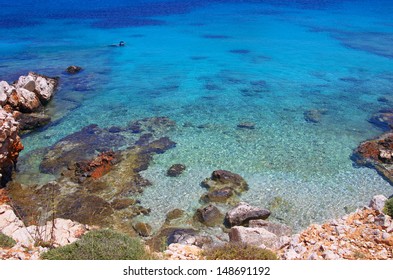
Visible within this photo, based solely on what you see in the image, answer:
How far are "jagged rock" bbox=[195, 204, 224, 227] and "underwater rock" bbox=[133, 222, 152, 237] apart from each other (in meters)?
2.23

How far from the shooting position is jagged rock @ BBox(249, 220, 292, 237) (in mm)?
14062

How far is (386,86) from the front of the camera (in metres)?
32.7

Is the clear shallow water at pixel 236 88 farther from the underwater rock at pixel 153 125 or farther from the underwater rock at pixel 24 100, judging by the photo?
the underwater rock at pixel 24 100

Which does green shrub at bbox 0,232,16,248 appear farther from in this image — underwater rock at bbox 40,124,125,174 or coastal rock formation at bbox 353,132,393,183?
coastal rock formation at bbox 353,132,393,183

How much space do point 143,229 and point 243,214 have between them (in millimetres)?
4440

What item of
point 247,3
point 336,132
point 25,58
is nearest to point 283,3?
point 247,3

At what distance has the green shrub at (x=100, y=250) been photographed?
9.52 metres

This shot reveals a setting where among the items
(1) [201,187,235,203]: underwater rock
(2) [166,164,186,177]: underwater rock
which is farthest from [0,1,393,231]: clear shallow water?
(1) [201,187,235,203]: underwater rock

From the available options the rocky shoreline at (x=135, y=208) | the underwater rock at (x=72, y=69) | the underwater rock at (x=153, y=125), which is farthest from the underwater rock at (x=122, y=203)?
the underwater rock at (x=72, y=69)

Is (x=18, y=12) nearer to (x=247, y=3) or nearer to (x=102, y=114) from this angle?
(x=247, y=3)

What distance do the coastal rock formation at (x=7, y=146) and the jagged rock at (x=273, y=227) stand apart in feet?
40.8

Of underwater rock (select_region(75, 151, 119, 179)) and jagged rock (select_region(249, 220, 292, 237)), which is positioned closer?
jagged rock (select_region(249, 220, 292, 237))

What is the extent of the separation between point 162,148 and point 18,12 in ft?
237

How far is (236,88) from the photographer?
Result: 107 ft
